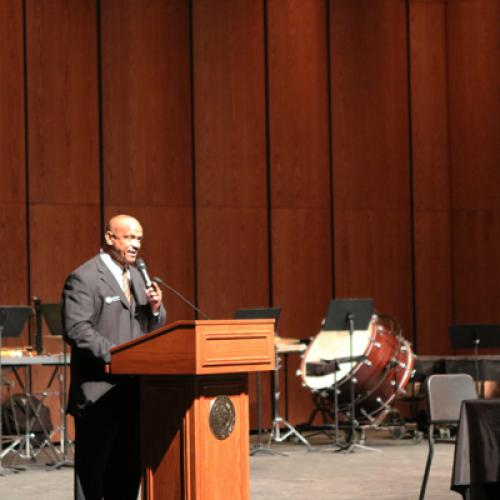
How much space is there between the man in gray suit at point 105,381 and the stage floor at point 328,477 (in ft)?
7.10

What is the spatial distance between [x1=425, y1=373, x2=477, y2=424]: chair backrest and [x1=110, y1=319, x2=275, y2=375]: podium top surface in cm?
169

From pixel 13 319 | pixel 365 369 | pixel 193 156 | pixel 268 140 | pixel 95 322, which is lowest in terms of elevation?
pixel 365 369

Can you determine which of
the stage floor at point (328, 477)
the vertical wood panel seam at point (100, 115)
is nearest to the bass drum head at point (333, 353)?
the stage floor at point (328, 477)

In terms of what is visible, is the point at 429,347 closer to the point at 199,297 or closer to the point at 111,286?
the point at 199,297

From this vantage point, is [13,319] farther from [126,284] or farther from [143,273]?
[143,273]

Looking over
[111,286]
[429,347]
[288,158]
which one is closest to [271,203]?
[288,158]

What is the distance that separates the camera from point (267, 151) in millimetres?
11172

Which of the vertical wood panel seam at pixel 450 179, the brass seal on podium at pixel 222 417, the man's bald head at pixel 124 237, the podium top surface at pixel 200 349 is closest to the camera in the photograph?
the podium top surface at pixel 200 349

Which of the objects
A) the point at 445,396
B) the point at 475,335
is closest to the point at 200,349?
the point at 445,396

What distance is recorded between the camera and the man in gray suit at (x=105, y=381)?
4.41m

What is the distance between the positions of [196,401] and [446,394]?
2.13 meters

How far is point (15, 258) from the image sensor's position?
32.3ft

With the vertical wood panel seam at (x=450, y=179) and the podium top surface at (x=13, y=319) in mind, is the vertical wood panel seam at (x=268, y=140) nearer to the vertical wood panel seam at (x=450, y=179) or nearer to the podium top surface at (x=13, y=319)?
the vertical wood panel seam at (x=450, y=179)

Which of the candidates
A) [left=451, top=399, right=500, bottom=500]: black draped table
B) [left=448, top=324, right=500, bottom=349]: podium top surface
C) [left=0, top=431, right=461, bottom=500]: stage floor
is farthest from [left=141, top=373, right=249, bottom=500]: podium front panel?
[left=448, top=324, right=500, bottom=349]: podium top surface
